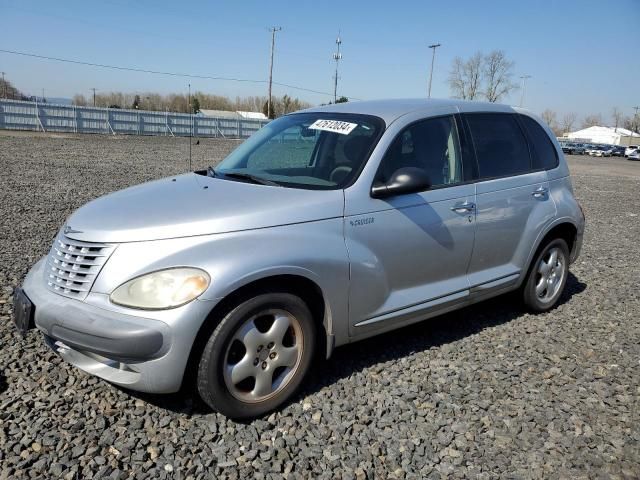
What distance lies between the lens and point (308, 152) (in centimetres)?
386

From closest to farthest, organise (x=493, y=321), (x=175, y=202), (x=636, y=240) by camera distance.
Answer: (x=175, y=202) < (x=493, y=321) < (x=636, y=240)

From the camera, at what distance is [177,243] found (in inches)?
106

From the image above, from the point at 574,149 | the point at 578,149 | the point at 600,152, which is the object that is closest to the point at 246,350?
the point at 574,149

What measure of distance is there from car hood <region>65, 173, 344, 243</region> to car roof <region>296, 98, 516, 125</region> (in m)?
0.88

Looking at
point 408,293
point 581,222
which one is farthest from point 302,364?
point 581,222

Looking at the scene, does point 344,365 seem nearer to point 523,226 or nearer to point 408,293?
point 408,293

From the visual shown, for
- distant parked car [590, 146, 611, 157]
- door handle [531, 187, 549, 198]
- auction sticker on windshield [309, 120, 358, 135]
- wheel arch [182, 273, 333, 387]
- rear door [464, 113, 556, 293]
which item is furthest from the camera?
distant parked car [590, 146, 611, 157]

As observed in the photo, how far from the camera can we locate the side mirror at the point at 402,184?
10.7 ft

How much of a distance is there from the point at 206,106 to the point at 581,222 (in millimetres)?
91159

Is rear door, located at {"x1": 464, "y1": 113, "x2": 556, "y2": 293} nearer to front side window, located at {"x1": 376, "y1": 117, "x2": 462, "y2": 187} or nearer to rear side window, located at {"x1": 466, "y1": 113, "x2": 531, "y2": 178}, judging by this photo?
rear side window, located at {"x1": 466, "y1": 113, "x2": 531, "y2": 178}

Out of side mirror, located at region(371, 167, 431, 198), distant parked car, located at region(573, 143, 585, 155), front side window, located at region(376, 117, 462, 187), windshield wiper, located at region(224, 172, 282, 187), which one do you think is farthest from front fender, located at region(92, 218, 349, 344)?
distant parked car, located at region(573, 143, 585, 155)

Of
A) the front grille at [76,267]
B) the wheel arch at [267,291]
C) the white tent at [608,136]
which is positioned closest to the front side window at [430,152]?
the wheel arch at [267,291]

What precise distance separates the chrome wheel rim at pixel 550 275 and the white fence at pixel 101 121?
90.0ft

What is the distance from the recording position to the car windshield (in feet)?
11.3
